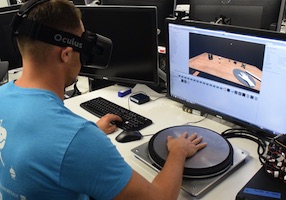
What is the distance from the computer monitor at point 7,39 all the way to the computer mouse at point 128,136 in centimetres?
87

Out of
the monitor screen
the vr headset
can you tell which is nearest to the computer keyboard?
the monitor screen

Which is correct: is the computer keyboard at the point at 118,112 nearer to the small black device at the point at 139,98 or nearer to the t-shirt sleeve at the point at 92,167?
the small black device at the point at 139,98

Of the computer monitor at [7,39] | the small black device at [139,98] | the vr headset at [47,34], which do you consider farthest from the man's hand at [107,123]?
the computer monitor at [7,39]

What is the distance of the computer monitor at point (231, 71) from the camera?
111 cm

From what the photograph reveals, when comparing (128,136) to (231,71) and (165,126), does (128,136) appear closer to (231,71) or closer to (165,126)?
(165,126)

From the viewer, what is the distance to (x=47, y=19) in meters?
0.85

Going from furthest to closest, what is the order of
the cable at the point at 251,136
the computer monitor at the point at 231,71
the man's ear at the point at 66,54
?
the cable at the point at 251,136 < the computer monitor at the point at 231,71 < the man's ear at the point at 66,54

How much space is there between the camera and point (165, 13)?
1.77 meters

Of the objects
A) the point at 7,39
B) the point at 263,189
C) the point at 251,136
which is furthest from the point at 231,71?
the point at 7,39

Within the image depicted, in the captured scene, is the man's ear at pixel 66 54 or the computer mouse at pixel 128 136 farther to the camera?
the computer mouse at pixel 128 136

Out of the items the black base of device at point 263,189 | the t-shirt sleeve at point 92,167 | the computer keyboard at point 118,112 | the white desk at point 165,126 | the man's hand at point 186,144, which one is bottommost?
the white desk at point 165,126

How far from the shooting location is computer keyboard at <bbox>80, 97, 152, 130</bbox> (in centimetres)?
141

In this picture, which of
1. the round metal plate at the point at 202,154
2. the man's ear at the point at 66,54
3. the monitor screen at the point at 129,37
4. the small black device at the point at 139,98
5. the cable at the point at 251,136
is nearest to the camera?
the man's ear at the point at 66,54

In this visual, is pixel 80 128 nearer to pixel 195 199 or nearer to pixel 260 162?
pixel 195 199
